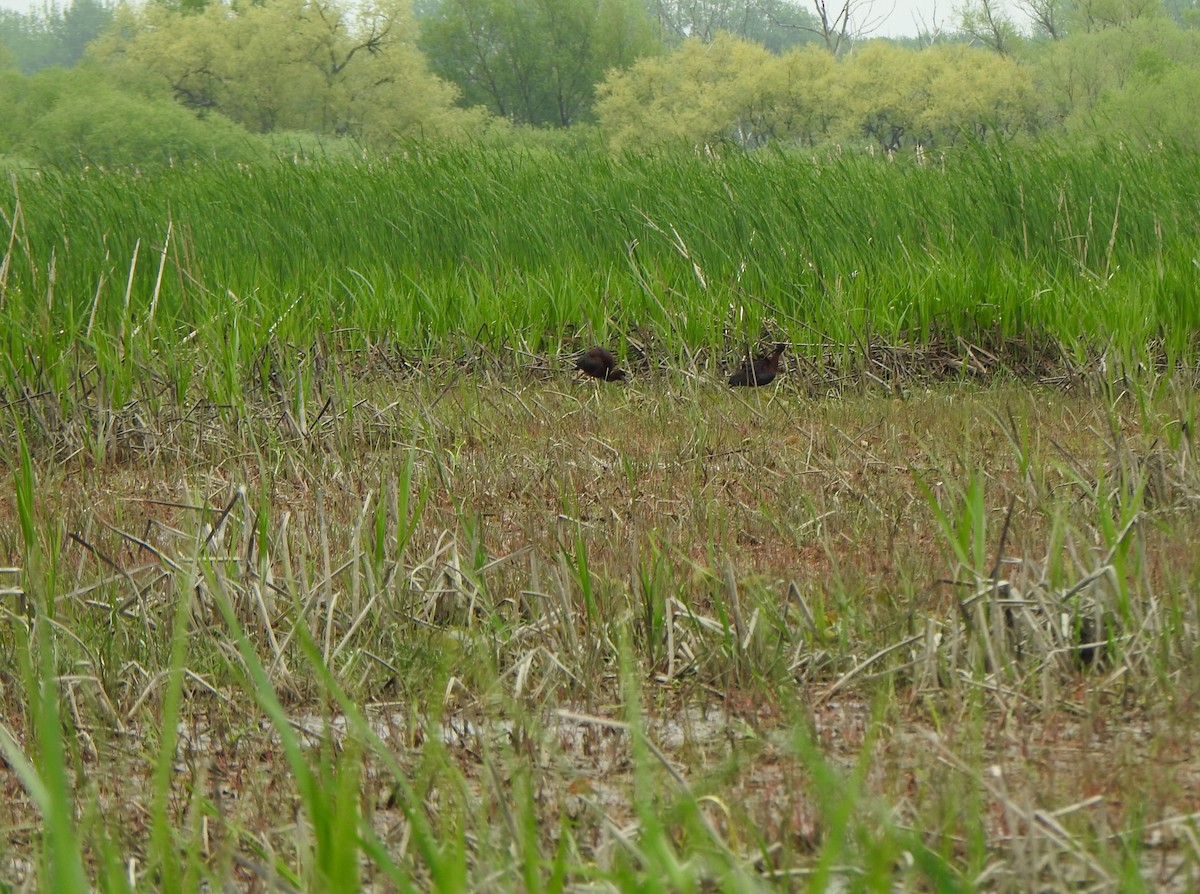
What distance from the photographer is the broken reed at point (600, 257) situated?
191 inches

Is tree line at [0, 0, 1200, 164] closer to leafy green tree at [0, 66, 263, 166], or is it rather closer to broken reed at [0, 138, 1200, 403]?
leafy green tree at [0, 66, 263, 166]

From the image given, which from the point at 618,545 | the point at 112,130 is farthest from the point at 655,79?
the point at 618,545

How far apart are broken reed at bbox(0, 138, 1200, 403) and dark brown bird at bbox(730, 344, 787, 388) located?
0.30 meters

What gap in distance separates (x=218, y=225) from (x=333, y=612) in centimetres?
533

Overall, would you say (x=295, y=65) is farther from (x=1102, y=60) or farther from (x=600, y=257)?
(x=600, y=257)

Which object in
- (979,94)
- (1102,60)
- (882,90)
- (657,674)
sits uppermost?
(1102,60)

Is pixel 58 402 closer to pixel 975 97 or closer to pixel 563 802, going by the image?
pixel 563 802

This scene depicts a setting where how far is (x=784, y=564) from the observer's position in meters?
2.66

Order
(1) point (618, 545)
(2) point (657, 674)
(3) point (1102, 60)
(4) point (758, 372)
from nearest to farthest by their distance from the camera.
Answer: (2) point (657, 674)
(1) point (618, 545)
(4) point (758, 372)
(3) point (1102, 60)

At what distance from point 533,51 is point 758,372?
57816 millimetres

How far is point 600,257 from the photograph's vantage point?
21.4 feet

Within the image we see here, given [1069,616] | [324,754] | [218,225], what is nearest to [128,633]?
[324,754]

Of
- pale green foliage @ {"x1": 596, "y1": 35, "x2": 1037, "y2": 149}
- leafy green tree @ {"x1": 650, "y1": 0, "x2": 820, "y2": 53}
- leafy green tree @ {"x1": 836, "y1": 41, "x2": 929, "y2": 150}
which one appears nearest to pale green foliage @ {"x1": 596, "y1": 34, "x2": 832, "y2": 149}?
pale green foliage @ {"x1": 596, "y1": 35, "x2": 1037, "y2": 149}

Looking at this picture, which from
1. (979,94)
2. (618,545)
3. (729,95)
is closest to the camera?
(618,545)
